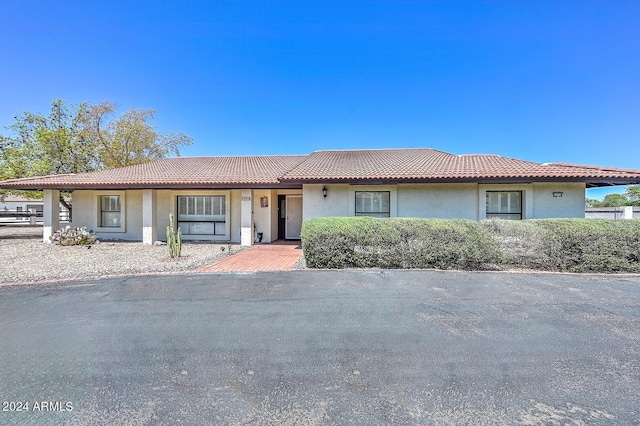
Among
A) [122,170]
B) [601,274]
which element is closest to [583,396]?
[601,274]

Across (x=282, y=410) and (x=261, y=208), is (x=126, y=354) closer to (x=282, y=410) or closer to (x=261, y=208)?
(x=282, y=410)

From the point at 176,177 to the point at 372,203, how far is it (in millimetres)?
9304

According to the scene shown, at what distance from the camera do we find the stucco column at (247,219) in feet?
45.3

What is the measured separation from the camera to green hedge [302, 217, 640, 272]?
828 centimetres

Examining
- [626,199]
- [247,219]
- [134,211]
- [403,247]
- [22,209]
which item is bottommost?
[403,247]

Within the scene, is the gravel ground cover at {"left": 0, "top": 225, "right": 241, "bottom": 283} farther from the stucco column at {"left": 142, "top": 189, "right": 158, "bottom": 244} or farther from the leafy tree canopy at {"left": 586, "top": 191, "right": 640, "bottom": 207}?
the leafy tree canopy at {"left": 586, "top": 191, "right": 640, "bottom": 207}

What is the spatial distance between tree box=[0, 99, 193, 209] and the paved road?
19.9m

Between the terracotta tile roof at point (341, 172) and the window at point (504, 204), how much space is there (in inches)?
39.3

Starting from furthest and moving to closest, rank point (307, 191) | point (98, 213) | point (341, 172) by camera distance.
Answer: point (98, 213) < point (341, 172) < point (307, 191)

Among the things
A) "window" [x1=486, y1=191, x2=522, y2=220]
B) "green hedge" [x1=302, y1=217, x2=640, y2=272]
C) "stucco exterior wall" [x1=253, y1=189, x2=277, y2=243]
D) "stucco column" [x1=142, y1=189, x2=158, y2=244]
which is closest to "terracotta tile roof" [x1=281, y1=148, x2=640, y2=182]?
"window" [x1=486, y1=191, x2=522, y2=220]

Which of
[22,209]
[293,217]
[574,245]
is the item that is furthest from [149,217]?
[22,209]

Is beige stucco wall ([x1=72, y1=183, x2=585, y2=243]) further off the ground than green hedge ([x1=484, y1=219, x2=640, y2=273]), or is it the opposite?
beige stucco wall ([x1=72, y1=183, x2=585, y2=243])

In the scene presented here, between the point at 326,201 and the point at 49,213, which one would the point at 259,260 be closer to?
the point at 326,201

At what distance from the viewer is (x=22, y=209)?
128 ft
